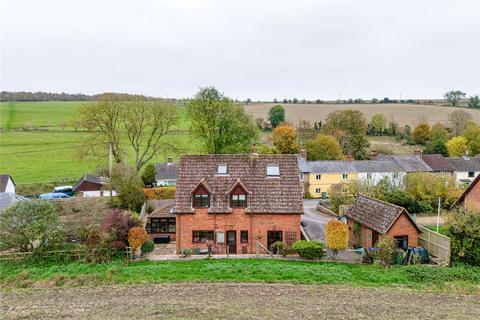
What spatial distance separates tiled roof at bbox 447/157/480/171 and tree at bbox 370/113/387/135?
130 feet

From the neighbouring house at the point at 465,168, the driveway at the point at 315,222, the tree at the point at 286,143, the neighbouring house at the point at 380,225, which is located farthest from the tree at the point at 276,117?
the neighbouring house at the point at 380,225

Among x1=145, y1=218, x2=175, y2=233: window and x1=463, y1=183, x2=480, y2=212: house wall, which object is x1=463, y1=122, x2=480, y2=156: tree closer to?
x1=463, y1=183, x2=480, y2=212: house wall

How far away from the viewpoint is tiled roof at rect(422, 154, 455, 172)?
211ft

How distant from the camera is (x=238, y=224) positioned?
99.9 ft

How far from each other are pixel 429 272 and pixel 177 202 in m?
18.3

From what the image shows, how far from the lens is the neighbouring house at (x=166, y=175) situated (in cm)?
5816

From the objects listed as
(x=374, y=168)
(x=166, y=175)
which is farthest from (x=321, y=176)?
(x=166, y=175)

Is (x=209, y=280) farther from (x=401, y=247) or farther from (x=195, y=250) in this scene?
(x=401, y=247)

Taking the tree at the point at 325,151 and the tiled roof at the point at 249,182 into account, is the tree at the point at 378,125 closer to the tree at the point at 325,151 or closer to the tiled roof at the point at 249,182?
the tree at the point at 325,151

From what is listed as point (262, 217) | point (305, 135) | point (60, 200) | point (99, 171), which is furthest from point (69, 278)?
point (305, 135)

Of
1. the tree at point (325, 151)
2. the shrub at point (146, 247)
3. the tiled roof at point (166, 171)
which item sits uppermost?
the tree at point (325, 151)

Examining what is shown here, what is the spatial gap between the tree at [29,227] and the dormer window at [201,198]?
9.78 metres

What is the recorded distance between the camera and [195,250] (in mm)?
29734

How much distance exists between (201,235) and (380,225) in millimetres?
13555
